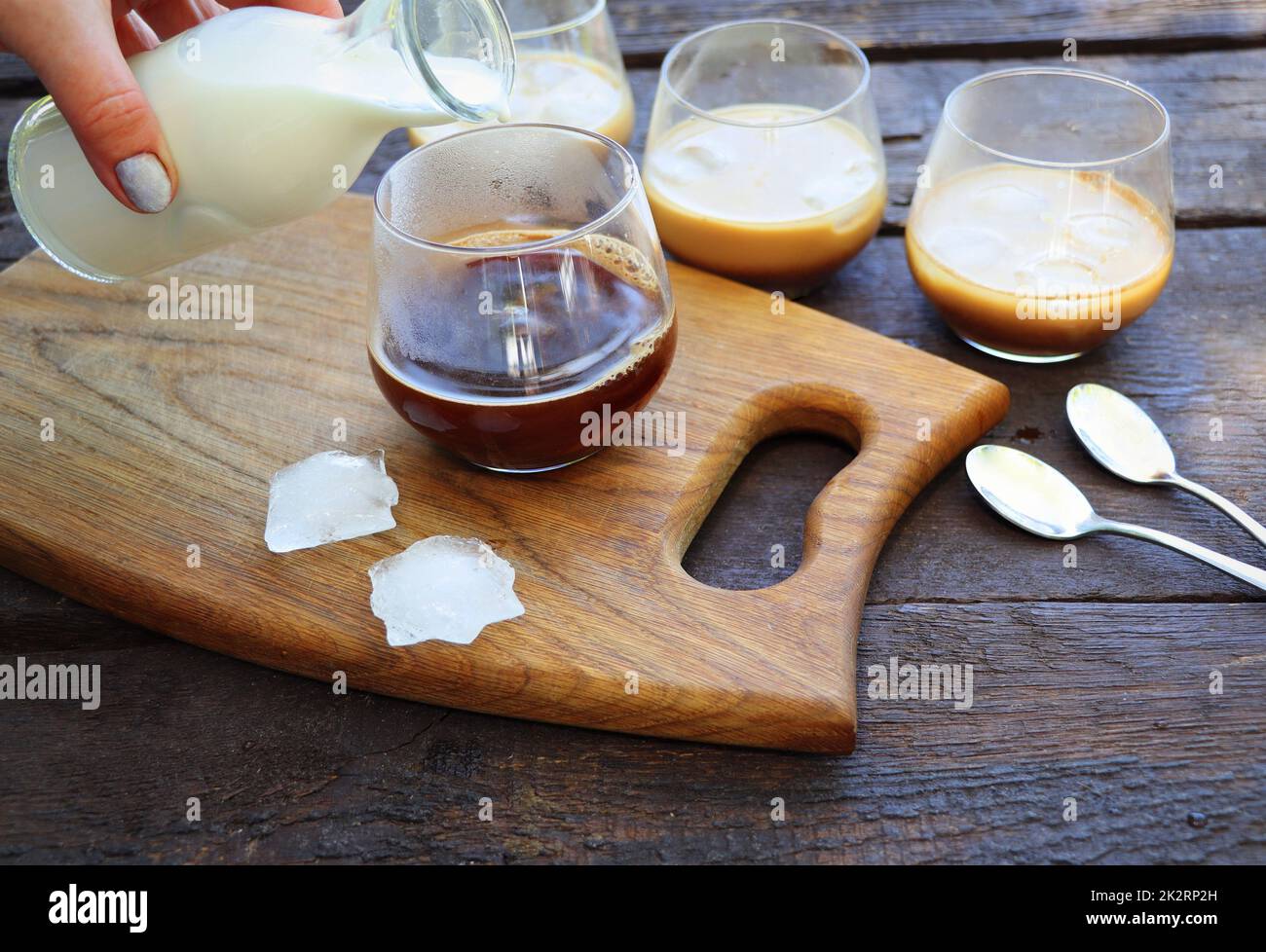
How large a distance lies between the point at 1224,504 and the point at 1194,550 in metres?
0.08

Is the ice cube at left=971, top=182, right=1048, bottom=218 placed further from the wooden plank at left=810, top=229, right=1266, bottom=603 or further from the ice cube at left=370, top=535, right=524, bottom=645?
the ice cube at left=370, top=535, right=524, bottom=645

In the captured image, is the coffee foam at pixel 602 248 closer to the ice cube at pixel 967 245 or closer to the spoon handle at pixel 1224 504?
the ice cube at pixel 967 245

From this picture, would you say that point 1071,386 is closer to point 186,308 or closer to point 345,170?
point 345,170

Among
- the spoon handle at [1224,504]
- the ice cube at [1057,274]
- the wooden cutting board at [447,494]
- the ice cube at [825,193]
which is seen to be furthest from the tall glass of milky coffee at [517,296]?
the spoon handle at [1224,504]

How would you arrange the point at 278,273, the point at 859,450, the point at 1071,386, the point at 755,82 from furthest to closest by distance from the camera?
1. the point at 755,82
2. the point at 278,273
3. the point at 1071,386
4. the point at 859,450

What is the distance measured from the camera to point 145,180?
1.11 m

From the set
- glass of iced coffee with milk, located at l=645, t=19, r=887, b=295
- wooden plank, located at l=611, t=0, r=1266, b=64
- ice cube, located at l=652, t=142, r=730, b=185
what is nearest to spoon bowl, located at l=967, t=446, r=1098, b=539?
glass of iced coffee with milk, located at l=645, t=19, r=887, b=295

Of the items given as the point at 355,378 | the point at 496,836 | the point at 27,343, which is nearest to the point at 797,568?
the point at 496,836

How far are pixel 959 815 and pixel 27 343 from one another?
1197 mm

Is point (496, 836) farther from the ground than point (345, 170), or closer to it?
closer to it

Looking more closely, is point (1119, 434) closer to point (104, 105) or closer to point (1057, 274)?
point (1057, 274)

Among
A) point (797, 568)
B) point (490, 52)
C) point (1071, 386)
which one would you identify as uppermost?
point (490, 52)

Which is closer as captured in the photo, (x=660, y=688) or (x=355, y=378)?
(x=660, y=688)

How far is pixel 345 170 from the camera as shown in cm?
118
